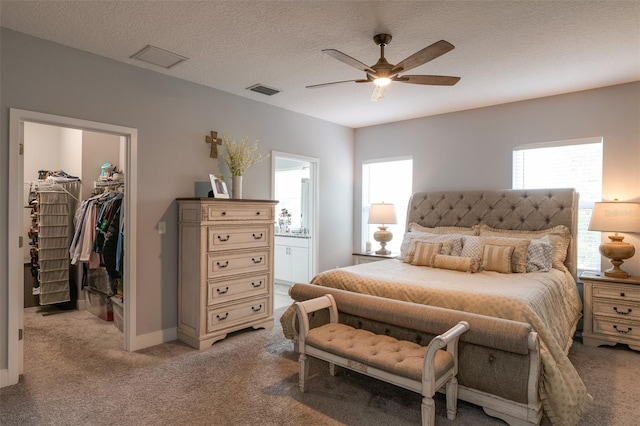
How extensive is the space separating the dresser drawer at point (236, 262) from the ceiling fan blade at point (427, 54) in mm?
2248

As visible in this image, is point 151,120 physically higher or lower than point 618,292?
higher

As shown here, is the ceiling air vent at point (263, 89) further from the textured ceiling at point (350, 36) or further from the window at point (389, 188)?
the window at point (389, 188)

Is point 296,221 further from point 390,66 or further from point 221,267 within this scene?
point 390,66

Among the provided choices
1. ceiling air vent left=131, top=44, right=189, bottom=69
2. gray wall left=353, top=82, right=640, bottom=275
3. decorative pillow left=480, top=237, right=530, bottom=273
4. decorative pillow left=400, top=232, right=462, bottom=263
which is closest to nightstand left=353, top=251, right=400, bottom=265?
decorative pillow left=400, top=232, right=462, bottom=263

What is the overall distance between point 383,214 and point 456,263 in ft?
5.64

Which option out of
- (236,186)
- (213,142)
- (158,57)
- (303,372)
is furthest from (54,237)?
(303,372)

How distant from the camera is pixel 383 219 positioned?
16.4ft

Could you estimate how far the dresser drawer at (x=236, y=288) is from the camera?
11.4 feet

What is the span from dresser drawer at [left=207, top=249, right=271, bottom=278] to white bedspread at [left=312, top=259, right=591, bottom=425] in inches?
33.5

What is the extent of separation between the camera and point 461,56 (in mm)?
Answer: 3055

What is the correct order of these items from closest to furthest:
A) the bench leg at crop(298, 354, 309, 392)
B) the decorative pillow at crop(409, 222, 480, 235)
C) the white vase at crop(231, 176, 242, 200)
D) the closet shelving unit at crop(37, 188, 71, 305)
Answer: the bench leg at crop(298, 354, 309, 392) < the white vase at crop(231, 176, 242, 200) < the decorative pillow at crop(409, 222, 480, 235) < the closet shelving unit at crop(37, 188, 71, 305)

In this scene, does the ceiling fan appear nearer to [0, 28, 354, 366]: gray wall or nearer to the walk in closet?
[0, 28, 354, 366]: gray wall

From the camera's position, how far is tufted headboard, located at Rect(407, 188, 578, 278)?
12.5 feet

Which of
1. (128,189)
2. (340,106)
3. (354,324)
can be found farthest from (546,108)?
(128,189)
